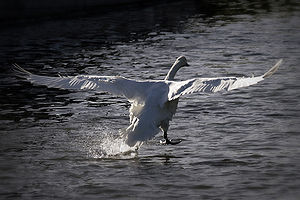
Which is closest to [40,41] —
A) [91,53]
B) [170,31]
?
[91,53]

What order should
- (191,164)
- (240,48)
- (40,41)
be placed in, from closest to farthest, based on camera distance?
(191,164) < (240,48) < (40,41)

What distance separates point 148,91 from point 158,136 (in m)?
1.40

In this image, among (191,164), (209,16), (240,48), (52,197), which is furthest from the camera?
(209,16)

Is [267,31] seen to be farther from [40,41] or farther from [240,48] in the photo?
[40,41]

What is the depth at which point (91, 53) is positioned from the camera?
20.8 m

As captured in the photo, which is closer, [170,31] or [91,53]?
[91,53]

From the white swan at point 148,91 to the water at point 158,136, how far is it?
485 millimetres

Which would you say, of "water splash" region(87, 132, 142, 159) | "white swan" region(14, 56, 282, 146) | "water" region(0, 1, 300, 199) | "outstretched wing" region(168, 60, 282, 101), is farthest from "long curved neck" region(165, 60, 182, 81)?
"outstretched wing" region(168, 60, 282, 101)

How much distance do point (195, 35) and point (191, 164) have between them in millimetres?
12305

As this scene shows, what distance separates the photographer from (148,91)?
37.4 feet

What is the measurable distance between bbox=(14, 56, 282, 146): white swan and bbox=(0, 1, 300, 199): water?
1.59ft

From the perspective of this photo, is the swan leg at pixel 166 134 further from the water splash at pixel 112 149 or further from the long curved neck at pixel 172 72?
the long curved neck at pixel 172 72

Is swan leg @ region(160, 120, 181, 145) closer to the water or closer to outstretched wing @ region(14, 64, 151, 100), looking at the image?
the water

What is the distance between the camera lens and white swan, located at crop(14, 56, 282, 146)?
10336 millimetres
